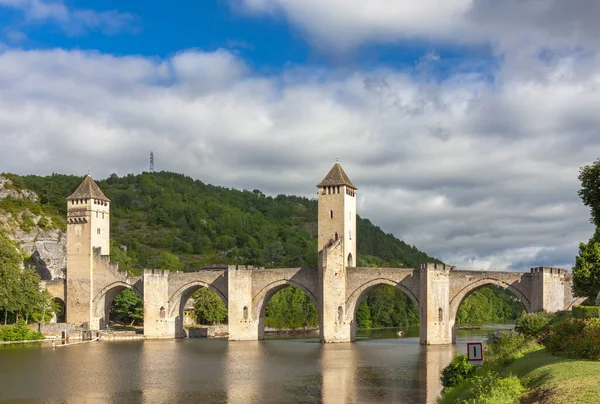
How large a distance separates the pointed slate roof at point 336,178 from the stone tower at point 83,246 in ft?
65.3

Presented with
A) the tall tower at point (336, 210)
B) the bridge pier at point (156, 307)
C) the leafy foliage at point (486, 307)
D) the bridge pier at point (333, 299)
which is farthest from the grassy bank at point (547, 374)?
the leafy foliage at point (486, 307)

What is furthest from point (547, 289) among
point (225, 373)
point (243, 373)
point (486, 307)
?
point (486, 307)

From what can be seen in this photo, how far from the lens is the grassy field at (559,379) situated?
12.1 meters

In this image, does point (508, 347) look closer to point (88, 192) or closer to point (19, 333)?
point (19, 333)

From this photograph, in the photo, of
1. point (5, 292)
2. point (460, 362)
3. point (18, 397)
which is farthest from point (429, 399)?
point (5, 292)

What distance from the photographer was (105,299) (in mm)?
58875

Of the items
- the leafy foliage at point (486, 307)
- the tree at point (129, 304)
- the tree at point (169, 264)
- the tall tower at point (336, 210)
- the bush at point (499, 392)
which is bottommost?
the leafy foliage at point (486, 307)

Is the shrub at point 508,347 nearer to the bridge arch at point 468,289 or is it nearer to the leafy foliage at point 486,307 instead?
the bridge arch at point 468,289

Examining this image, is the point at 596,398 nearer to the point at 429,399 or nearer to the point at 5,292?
the point at 429,399

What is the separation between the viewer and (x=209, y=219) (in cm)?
11962

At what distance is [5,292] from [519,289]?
3457cm

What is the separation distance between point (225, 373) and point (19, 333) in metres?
24.6

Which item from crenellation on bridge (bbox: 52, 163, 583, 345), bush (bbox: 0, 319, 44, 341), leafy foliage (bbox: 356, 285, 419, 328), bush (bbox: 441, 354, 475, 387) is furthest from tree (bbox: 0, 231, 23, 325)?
bush (bbox: 441, 354, 475, 387)

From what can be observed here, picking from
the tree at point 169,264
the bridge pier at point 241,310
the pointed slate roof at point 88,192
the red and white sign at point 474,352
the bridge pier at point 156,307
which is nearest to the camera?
the red and white sign at point 474,352
